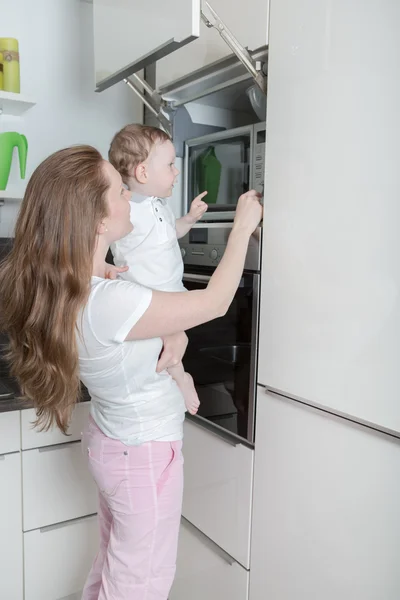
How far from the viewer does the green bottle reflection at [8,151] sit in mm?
1835

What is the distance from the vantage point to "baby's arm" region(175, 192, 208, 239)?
148 cm

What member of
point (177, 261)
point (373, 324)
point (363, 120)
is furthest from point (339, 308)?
point (177, 261)

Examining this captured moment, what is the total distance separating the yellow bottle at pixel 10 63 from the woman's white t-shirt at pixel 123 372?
1078mm

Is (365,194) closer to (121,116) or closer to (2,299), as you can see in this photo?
(2,299)

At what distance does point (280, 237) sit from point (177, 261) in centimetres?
29

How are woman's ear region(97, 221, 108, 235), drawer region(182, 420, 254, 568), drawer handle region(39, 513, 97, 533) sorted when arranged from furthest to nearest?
drawer handle region(39, 513, 97, 533)
drawer region(182, 420, 254, 568)
woman's ear region(97, 221, 108, 235)

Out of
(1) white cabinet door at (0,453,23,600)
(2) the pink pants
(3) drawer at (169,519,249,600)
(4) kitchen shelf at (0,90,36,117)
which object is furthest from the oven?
(4) kitchen shelf at (0,90,36,117)

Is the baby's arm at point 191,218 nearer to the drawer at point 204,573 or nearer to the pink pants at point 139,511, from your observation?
the pink pants at point 139,511

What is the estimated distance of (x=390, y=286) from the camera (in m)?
1.00

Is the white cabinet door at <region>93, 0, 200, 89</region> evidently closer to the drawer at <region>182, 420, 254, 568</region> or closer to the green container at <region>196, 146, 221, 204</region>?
the green container at <region>196, 146, 221, 204</region>

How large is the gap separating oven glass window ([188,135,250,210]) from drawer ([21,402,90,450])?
790 millimetres

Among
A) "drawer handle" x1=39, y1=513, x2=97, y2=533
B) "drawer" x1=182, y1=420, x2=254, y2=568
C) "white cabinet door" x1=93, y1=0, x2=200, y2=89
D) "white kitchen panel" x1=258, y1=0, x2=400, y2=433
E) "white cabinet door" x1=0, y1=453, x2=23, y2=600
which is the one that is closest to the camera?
"white kitchen panel" x1=258, y1=0, x2=400, y2=433

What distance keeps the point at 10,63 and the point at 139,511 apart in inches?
57.8

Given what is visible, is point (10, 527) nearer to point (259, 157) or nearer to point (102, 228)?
point (102, 228)
